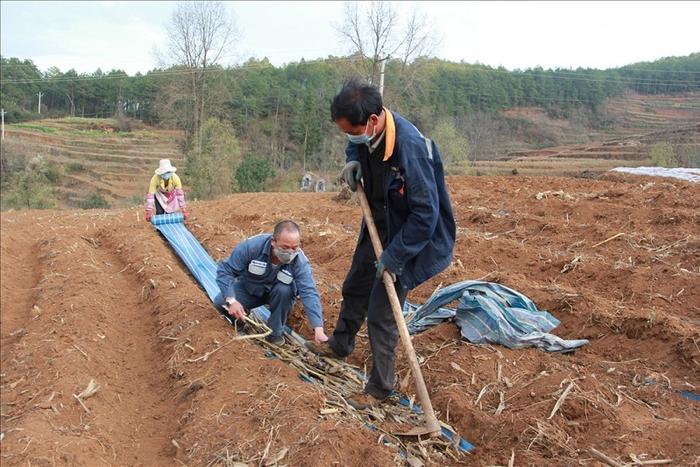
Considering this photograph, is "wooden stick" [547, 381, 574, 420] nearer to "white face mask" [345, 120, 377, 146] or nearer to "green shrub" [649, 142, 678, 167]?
"white face mask" [345, 120, 377, 146]

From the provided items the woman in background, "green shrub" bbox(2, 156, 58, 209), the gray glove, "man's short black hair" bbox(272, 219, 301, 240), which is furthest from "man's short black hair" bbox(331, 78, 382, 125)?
"green shrub" bbox(2, 156, 58, 209)

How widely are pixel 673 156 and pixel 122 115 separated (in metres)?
48.3

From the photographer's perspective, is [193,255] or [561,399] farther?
[193,255]

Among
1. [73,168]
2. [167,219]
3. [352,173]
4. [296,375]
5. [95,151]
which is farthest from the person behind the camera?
[95,151]

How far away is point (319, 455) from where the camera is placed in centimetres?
298

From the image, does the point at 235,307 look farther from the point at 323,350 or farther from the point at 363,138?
the point at 363,138

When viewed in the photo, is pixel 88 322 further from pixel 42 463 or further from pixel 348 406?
pixel 348 406

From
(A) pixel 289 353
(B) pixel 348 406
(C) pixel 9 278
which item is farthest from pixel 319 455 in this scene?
(C) pixel 9 278

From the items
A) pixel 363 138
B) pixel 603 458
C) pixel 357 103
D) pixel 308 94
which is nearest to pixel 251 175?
pixel 308 94

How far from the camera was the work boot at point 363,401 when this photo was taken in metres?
3.70

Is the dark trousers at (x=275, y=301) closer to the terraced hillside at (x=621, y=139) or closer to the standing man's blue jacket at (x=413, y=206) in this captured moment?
the standing man's blue jacket at (x=413, y=206)

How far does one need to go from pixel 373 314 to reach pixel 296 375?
815 millimetres

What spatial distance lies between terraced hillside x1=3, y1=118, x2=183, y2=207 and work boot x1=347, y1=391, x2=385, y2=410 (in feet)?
98.1

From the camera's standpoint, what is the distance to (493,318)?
15.2ft
